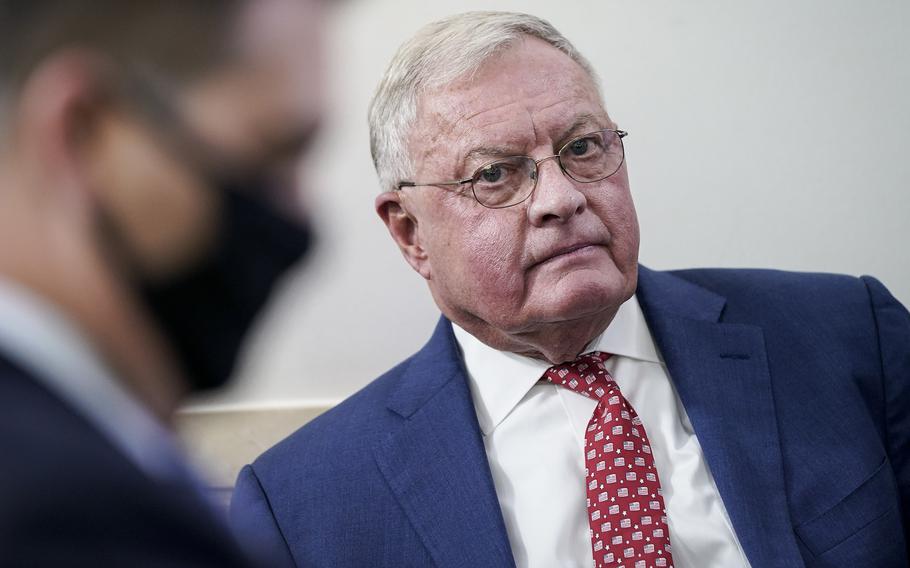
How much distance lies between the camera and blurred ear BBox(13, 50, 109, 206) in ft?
1.47

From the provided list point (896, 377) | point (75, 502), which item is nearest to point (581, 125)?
point (896, 377)

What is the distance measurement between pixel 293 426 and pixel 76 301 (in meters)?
1.77

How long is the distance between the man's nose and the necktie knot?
0.27 m

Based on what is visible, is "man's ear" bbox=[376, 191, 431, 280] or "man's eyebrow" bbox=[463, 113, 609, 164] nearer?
"man's eyebrow" bbox=[463, 113, 609, 164]

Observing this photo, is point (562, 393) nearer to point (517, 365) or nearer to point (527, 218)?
point (517, 365)

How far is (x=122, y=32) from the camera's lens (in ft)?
1.52

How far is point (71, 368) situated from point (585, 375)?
127 centimetres

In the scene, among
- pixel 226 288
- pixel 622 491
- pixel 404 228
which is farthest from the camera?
pixel 404 228

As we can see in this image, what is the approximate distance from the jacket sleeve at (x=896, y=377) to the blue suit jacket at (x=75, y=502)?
1.50 meters

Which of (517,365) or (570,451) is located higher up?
(517,365)

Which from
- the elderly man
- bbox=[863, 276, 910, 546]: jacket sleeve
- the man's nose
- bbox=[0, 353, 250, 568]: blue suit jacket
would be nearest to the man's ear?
the elderly man

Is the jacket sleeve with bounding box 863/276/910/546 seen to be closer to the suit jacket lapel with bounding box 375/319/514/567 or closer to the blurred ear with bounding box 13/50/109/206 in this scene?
the suit jacket lapel with bounding box 375/319/514/567

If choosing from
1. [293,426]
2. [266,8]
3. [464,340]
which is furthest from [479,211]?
[266,8]

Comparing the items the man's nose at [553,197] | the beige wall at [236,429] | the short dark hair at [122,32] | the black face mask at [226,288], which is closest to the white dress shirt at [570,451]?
the man's nose at [553,197]
